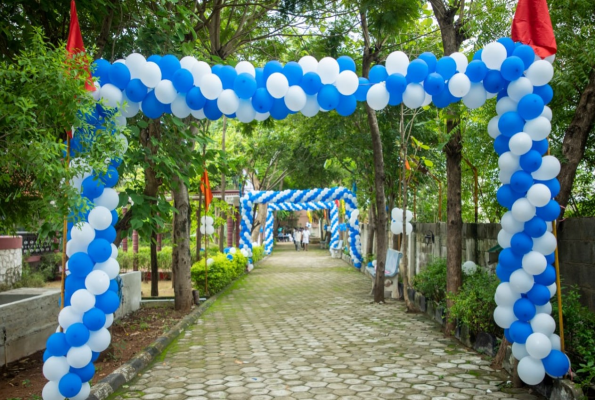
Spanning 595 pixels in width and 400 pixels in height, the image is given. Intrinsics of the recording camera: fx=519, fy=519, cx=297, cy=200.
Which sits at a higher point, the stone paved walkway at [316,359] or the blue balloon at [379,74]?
the blue balloon at [379,74]

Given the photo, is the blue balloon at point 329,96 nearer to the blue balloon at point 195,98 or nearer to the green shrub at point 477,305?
the blue balloon at point 195,98

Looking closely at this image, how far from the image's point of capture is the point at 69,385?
4.61 metres

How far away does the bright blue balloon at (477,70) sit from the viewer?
212 inches

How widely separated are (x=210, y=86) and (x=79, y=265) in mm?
2171

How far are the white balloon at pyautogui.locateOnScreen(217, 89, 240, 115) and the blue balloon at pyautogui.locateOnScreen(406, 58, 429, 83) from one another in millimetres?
1880

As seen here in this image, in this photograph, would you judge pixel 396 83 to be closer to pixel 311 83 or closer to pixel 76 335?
pixel 311 83

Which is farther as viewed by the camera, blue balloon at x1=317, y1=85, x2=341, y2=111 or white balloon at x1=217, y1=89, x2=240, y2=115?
blue balloon at x1=317, y1=85, x2=341, y2=111

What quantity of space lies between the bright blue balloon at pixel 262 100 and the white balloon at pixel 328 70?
23.5 inches

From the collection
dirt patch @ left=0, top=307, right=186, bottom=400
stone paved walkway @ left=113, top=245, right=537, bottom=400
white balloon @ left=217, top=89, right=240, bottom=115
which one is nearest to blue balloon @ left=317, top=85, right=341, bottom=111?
white balloon @ left=217, top=89, right=240, bottom=115

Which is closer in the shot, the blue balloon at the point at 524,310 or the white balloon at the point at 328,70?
the blue balloon at the point at 524,310

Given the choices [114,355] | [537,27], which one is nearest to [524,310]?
[537,27]

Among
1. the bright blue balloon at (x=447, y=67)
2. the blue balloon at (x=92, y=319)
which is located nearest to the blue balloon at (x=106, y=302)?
the blue balloon at (x=92, y=319)

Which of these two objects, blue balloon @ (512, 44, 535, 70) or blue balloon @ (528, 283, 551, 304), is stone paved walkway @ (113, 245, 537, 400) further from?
blue balloon @ (512, 44, 535, 70)

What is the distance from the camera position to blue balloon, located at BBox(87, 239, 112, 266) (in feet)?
16.5
